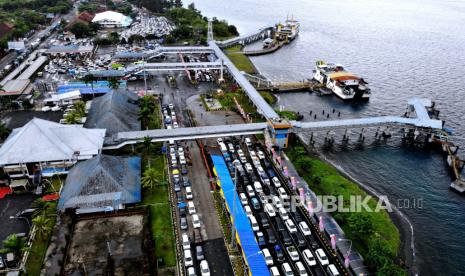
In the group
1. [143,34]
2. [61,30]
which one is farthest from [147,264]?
→ [61,30]

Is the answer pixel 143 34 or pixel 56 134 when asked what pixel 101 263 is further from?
pixel 143 34

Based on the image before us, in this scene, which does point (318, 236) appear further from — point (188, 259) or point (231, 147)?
point (231, 147)

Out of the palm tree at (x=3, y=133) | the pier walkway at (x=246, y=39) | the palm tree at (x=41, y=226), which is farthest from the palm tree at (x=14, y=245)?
the pier walkway at (x=246, y=39)

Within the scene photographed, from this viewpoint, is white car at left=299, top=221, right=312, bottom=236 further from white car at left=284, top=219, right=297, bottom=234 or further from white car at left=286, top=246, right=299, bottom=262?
white car at left=286, top=246, right=299, bottom=262

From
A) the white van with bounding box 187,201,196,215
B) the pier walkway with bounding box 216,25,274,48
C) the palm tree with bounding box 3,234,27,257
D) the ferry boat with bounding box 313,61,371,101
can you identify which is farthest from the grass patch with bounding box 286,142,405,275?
the pier walkway with bounding box 216,25,274,48

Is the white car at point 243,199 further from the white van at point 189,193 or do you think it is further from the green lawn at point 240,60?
the green lawn at point 240,60

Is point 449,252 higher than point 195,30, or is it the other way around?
point 195,30

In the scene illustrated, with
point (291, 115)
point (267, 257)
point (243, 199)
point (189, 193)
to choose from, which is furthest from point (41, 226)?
point (291, 115)
